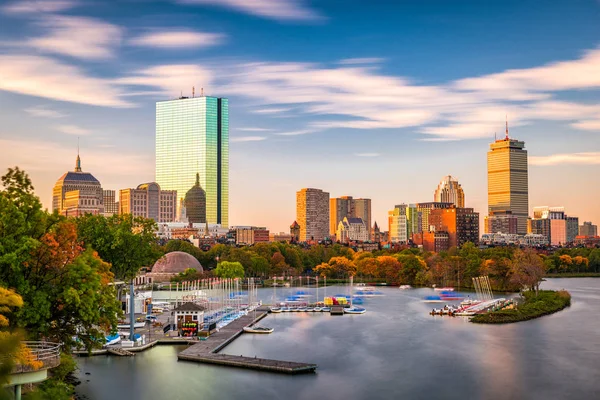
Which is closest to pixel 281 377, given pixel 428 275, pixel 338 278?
pixel 428 275

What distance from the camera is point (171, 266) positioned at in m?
133

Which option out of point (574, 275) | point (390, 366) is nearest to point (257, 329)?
point (390, 366)

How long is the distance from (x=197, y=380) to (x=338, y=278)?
98.9 m

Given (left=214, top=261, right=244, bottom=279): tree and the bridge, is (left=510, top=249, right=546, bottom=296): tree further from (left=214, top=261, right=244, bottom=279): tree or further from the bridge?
the bridge

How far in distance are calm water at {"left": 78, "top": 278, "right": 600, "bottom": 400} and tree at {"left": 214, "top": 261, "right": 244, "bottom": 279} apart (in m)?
48.7

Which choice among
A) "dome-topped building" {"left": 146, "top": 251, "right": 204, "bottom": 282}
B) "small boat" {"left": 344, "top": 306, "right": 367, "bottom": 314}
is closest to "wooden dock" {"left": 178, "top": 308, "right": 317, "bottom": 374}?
"small boat" {"left": 344, "top": 306, "right": 367, "bottom": 314}

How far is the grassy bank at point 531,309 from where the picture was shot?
Result: 7019 cm

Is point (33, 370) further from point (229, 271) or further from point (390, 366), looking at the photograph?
point (229, 271)

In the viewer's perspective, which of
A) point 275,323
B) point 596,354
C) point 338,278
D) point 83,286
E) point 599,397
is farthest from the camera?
point 338,278

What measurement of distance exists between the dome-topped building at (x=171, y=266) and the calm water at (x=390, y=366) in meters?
65.6

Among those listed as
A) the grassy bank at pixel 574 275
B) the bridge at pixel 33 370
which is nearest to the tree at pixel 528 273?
the grassy bank at pixel 574 275

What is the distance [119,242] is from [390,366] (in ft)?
96.7

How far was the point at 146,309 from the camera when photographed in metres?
74.2

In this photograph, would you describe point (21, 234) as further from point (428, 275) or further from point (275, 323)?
point (428, 275)
